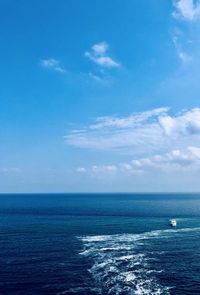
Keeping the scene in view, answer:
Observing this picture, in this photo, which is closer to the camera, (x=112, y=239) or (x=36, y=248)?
(x=36, y=248)

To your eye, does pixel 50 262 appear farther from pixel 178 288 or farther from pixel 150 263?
pixel 178 288

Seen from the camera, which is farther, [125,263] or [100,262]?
[100,262]

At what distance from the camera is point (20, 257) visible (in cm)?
10162

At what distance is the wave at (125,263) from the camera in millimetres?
75562

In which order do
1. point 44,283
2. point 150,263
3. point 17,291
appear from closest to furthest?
point 17,291, point 44,283, point 150,263

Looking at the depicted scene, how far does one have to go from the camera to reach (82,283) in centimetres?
7844

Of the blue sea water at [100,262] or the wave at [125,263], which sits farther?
the blue sea water at [100,262]

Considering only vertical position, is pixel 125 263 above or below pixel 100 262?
below

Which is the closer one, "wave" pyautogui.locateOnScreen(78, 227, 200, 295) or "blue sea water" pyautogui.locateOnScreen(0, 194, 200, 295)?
"wave" pyautogui.locateOnScreen(78, 227, 200, 295)

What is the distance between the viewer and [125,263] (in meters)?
93.9

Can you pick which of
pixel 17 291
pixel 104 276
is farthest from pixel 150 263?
pixel 17 291

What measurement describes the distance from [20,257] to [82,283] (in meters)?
31.6

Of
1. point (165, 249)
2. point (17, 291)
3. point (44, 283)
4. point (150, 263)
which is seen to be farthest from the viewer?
point (165, 249)

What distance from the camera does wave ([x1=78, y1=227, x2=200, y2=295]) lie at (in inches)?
2975
